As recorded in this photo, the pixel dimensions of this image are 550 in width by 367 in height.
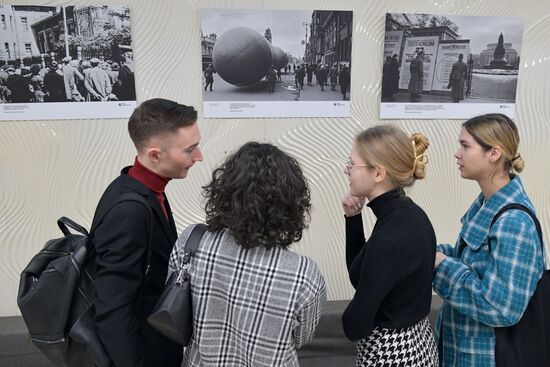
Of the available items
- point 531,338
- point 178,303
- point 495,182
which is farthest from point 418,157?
point 178,303

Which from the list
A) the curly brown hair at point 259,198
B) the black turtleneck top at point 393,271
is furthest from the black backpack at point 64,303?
the black turtleneck top at point 393,271

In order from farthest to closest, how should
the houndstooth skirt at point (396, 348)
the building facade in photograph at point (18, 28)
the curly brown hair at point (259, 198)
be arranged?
the building facade in photograph at point (18, 28)
the houndstooth skirt at point (396, 348)
the curly brown hair at point (259, 198)

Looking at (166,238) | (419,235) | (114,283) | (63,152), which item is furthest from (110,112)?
(419,235)

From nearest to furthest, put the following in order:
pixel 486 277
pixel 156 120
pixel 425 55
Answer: pixel 486 277
pixel 156 120
pixel 425 55

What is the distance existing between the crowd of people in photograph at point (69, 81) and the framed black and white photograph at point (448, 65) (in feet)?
4.85

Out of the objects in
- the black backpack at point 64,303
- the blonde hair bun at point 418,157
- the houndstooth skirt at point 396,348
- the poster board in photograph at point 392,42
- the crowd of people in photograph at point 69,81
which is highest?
the poster board in photograph at point 392,42

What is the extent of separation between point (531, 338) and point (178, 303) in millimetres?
1128

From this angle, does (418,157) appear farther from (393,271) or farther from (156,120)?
(156,120)

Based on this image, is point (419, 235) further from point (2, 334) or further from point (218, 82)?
point (2, 334)

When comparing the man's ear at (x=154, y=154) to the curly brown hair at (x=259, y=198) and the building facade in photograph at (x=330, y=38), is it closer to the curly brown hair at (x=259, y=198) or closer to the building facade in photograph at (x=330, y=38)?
the curly brown hair at (x=259, y=198)

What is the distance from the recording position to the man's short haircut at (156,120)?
4.50 ft

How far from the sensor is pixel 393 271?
117 cm

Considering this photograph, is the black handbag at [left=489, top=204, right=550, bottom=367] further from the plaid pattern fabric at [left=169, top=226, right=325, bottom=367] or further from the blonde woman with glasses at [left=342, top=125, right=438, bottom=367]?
the plaid pattern fabric at [left=169, top=226, right=325, bottom=367]

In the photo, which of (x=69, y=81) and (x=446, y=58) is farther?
(x=446, y=58)
